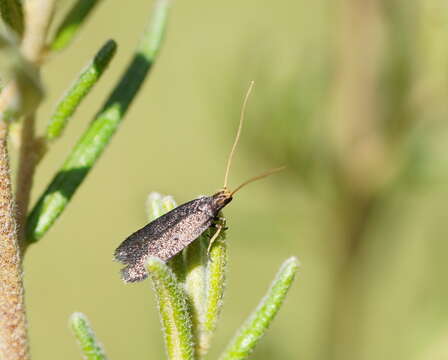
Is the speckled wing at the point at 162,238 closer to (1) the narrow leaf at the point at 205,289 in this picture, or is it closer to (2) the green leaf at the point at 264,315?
(1) the narrow leaf at the point at 205,289

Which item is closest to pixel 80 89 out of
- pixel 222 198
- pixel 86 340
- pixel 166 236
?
pixel 166 236

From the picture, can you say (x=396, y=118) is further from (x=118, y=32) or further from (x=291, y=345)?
(x=118, y=32)

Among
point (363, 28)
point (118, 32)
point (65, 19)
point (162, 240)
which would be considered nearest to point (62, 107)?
point (65, 19)

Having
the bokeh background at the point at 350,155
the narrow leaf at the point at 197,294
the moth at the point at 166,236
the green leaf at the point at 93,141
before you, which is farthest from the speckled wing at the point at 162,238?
the bokeh background at the point at 350,155

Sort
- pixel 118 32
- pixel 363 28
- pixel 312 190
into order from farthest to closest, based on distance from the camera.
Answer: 1. pixel 118 32
2. pixel 312 190
3. pixel 363 28

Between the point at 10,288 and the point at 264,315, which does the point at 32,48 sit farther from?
the point at 264,315
